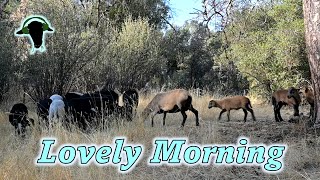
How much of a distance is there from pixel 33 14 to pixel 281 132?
7673 millimetres

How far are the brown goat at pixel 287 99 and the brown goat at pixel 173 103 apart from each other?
2240 mm

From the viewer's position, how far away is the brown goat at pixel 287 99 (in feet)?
30.3

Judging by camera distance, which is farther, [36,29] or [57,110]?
[36,29]

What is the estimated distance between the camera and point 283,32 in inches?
574

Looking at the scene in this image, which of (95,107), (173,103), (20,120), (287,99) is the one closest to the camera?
(20,120)

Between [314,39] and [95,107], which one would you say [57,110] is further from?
[314,39]

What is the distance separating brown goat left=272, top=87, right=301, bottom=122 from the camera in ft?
30.3

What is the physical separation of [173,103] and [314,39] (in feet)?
9.31

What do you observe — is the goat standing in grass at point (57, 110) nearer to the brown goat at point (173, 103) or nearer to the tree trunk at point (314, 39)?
the brown goat at point (173, 103)

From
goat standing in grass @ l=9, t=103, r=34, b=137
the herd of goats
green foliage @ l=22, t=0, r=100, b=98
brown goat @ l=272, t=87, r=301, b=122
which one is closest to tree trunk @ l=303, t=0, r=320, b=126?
the herd of goats

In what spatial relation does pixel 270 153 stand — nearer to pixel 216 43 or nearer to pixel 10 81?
pixel 10 81

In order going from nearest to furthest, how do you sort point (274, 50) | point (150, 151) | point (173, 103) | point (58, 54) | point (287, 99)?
point (150, 151) → point (173, 103) → point (287, 99) → point (58, 54) → point (274, 50)

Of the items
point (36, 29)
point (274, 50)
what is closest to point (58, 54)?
point (36, 29)

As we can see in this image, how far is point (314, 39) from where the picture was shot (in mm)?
6812
